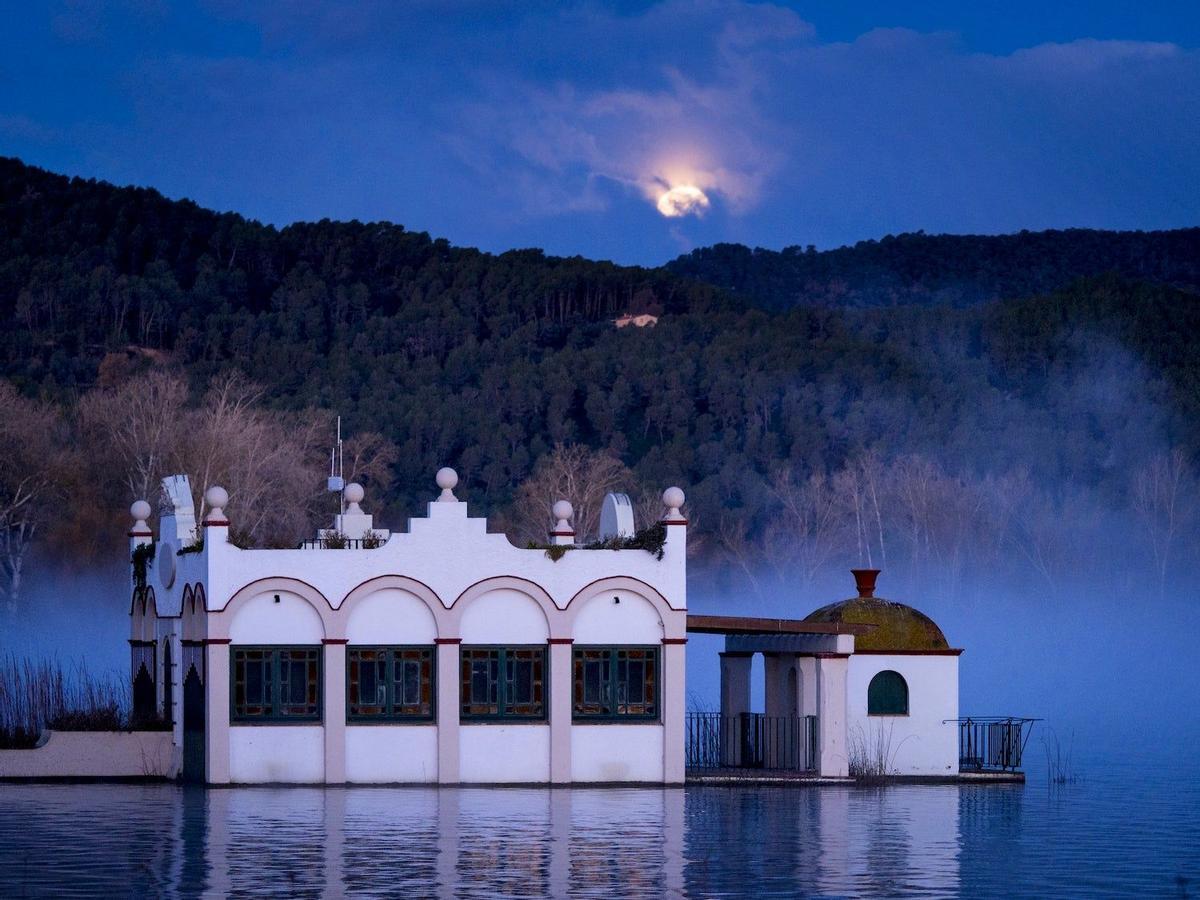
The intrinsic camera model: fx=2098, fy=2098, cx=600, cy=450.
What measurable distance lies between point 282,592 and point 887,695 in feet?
33.7

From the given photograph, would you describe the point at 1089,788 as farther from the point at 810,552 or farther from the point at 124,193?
the point at 124,193

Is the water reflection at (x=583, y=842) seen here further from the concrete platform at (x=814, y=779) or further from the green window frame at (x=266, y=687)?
the green window frame at (x=266, y=687)

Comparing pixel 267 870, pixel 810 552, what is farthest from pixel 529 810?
pixel 810 552

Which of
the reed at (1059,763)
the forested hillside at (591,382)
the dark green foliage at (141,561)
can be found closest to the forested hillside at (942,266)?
the forested hillside at (591,382)

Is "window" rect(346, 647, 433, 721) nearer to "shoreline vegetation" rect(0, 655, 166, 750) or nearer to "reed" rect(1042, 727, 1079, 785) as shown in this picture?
"shoreline vegetation" rect(0, 655, 166, 750)

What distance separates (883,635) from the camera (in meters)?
35.2

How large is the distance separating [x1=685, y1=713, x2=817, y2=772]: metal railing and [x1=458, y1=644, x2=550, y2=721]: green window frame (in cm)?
367

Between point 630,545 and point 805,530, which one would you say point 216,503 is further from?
point 805,530

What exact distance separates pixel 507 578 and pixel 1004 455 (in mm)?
74711

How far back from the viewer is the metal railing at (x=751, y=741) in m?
35.5

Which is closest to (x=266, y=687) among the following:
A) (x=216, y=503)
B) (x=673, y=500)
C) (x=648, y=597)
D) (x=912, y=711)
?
(x=216, y=503)

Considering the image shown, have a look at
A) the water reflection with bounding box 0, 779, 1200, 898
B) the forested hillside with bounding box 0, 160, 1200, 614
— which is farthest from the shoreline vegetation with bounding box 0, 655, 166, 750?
the forested hillside with bounding box 0, 160, 1200, 614

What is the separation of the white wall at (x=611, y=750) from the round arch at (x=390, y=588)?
2.91m

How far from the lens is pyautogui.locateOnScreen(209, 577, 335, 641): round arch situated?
33125 mm
